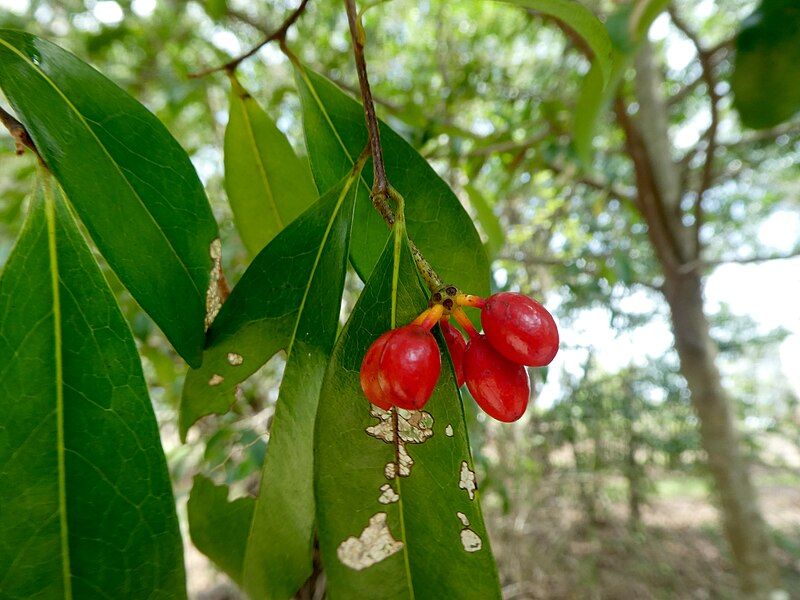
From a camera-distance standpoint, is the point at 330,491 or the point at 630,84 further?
the point at 630,84

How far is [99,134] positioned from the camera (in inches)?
29.8

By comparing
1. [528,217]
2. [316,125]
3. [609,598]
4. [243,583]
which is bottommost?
[609,598]

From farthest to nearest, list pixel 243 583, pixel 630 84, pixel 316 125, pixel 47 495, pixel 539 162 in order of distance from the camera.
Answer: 1. pixel 630 84
2. pixel 539 162
3. pixel 316 125
4. pixel 243 583
5. pixel 47 495

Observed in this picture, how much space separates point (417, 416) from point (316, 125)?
576 mm

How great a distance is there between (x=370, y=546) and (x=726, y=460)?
2.86 metres

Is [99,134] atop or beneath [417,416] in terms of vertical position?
atop

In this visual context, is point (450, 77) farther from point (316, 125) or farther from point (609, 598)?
point (609, 598)

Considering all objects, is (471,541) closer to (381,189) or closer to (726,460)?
(381,189)

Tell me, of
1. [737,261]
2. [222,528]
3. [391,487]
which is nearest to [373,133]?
[391,487]

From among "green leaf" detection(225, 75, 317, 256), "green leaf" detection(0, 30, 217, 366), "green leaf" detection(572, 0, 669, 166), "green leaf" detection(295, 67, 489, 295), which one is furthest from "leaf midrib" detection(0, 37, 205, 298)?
"green leaf" detection(572, 0, 669, 166)

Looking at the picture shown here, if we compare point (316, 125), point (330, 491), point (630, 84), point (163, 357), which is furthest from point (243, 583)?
point (630, 84)

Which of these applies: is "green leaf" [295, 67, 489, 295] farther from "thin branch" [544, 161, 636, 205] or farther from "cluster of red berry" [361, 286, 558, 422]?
"thin branch" [544, 161, 636, 205]

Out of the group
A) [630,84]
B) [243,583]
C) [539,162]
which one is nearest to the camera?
[243,583]

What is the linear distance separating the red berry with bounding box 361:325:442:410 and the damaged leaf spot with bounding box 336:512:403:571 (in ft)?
0.50
